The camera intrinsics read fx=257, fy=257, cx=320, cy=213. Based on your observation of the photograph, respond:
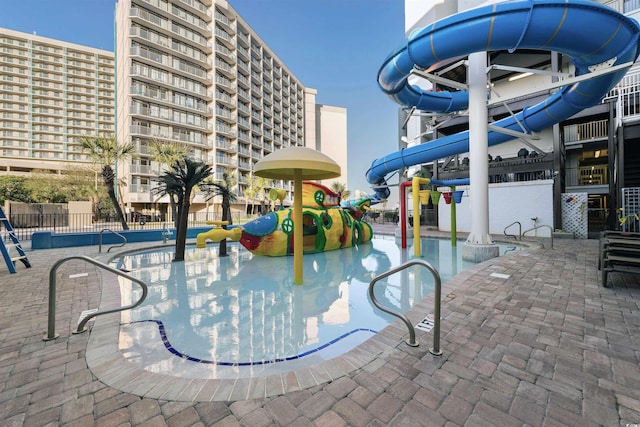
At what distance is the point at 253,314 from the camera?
172 inches

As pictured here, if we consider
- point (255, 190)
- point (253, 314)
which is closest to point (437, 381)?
point (253, 314)

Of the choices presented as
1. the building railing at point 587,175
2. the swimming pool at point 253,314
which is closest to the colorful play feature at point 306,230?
the swimming pool at point 253,314

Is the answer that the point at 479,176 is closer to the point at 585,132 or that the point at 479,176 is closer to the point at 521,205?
the point at 521,205

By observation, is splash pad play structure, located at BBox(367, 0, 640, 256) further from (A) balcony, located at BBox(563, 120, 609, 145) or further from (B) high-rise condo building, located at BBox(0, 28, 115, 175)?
(B) high-rise condo building, located at BBox(0, 28, 115, 175)

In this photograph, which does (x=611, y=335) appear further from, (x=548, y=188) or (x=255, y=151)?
Answer: (x=255, y=151)

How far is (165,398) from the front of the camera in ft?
6.80

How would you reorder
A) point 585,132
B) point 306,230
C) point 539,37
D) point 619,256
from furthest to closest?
point 585,132 → point 306,230 → point 539,37 → point 619,256

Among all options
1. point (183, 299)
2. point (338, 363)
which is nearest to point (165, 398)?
point (338, 363)

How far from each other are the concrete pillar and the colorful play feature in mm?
4714

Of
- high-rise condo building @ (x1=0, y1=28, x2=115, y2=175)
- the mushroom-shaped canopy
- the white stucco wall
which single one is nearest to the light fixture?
the white stucco wall

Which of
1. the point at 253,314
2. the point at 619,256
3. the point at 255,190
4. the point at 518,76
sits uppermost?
the point at 518,76

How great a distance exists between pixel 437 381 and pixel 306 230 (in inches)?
315

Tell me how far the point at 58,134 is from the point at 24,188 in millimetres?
33286

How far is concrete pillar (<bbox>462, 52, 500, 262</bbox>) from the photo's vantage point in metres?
8.07
